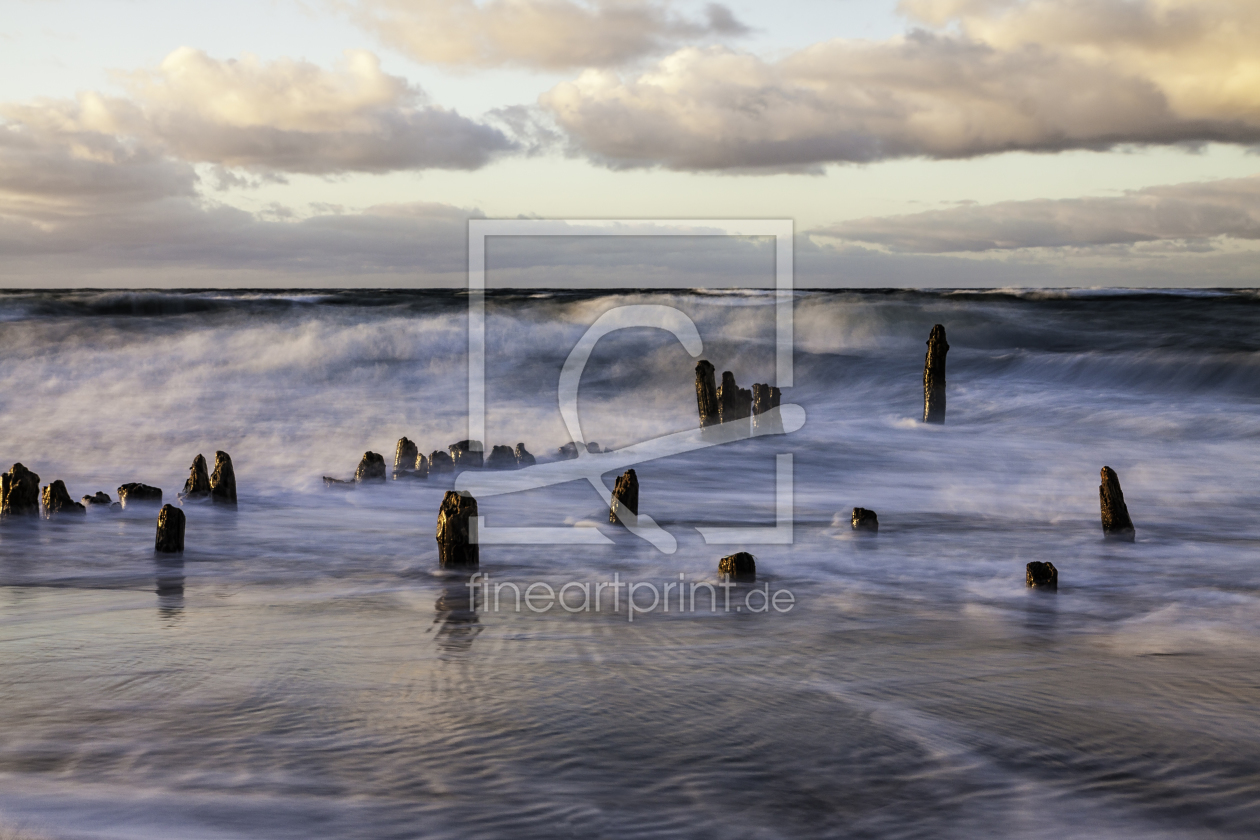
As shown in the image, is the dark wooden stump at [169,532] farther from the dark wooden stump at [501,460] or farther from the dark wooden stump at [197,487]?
the dark wooden stump at [501,460]

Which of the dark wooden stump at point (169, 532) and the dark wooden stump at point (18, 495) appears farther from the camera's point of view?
the dark wooden stump at point (18, 495)

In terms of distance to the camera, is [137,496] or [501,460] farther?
[501,460]

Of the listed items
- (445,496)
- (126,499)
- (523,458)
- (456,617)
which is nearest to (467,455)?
(523,458)

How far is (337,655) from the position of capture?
694 centimetres

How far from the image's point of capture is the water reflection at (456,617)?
24.0ft

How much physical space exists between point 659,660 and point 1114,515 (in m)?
7.08

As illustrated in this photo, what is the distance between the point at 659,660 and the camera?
6941 mm

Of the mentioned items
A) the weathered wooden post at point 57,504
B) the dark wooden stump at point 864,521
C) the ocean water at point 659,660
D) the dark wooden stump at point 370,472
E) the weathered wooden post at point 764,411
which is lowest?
the ocean water at point 659,660

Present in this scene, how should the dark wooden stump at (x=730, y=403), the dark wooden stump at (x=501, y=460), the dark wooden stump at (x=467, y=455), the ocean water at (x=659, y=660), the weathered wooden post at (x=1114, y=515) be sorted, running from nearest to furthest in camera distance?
the ocean water at (x=659, y=660) → the weathered wooden post at (x=1114, y=515) → the dark wooden stump at (x=467, y=455) → the dark wooden stump at (x=501, y=460) → the dark wooden stump at (x=730, y=403)

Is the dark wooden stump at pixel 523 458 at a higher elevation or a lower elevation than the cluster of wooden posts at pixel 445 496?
higher

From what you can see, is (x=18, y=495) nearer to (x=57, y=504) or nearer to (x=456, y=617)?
(x=57, y=504)

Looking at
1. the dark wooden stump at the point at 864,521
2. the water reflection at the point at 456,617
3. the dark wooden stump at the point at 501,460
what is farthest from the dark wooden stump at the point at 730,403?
the water reflection at the point at 456,617

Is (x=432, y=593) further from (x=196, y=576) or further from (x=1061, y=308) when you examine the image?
(x=1061, y=308)

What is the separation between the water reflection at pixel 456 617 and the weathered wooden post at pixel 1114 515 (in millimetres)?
7160
